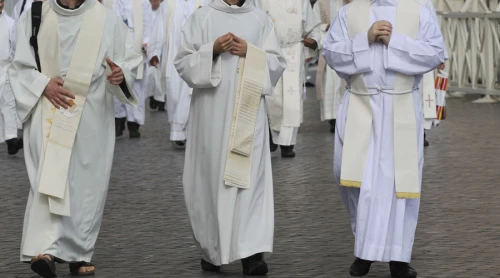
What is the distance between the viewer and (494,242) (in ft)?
30.1

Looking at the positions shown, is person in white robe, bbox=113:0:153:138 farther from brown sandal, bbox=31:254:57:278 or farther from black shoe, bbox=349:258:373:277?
black shoe, bbox=349:258:373:277

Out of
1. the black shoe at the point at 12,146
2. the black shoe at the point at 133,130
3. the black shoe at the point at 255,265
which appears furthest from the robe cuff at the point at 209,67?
the black shoe at the point at 133,130

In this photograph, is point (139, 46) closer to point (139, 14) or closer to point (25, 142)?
point (139, 14)

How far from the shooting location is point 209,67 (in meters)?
8.25

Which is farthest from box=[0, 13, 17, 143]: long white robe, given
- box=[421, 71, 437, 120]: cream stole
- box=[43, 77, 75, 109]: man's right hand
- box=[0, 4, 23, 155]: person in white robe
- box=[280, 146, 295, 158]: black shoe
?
box=[43, 77, 75, 109]: man's right hand

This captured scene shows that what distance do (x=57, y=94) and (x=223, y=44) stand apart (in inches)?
41.2

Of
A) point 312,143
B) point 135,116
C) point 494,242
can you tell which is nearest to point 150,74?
point 135,116

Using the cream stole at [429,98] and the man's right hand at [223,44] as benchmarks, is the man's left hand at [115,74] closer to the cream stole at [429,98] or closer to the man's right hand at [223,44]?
the man's right hand at [223,44]

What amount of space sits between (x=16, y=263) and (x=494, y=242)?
10.4ft

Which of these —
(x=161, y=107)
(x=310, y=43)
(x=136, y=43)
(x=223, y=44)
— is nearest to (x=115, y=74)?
(x=223, y=44)

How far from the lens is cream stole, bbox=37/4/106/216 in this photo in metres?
8.28

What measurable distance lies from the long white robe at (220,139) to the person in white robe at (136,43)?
8664mm

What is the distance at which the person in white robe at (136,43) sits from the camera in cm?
1730

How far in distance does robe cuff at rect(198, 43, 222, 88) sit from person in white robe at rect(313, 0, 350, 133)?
8.68 m
